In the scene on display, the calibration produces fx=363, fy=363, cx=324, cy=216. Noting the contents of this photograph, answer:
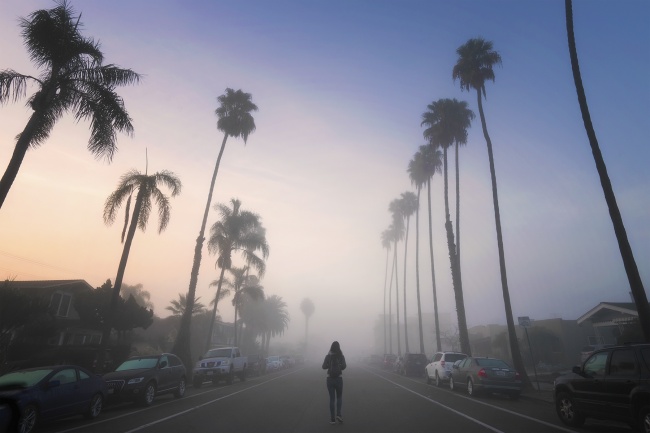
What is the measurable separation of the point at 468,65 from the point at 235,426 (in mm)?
26810

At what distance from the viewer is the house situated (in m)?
27.8

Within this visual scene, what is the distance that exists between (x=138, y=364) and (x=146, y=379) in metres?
1.50

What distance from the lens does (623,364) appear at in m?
7.88

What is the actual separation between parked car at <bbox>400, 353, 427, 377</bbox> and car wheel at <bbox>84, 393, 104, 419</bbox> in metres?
24.2

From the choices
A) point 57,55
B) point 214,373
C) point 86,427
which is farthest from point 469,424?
point 57,55

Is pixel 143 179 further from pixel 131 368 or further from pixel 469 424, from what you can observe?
pixel 469 424

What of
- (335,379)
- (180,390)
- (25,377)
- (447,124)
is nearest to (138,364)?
(180,390)

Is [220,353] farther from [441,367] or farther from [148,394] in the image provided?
[441,367]

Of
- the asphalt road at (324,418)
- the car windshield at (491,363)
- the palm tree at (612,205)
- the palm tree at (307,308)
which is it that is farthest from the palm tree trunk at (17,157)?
the palm tree at (307,308)

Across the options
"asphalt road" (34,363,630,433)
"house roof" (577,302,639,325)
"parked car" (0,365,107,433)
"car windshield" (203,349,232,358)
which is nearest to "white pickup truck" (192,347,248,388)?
"car windshield" (203,349,232,358)

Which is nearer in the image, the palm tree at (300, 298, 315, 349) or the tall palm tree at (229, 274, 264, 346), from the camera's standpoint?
the tall palm tree at (229, 274, 264, 346)

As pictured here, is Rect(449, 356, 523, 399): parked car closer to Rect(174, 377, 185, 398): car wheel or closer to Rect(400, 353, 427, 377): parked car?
Rect(174, 377, 185, 398): car wheel

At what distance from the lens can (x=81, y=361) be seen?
790 inches

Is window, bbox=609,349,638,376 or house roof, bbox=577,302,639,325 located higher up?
house roof, bbox=577,302,639,325
